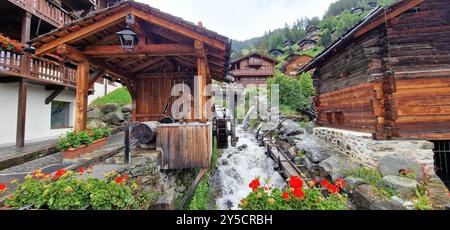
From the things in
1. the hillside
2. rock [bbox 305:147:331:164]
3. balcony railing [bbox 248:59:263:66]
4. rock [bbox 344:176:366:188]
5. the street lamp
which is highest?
the hillside

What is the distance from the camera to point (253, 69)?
30.9 metres

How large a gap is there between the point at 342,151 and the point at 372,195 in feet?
11.2

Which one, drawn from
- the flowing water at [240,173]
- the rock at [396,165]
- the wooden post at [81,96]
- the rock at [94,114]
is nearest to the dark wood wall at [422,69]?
the rock at [396,165]

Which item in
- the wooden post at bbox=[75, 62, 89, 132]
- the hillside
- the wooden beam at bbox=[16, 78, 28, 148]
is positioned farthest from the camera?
the hillside

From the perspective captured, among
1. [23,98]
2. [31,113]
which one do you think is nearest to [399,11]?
[23,98]

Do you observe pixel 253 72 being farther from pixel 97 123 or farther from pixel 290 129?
pixel 97 123

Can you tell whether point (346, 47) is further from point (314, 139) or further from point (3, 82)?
point (3, 82)

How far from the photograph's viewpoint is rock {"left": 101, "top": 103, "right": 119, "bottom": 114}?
1400 cm

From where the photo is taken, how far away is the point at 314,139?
31.2ft

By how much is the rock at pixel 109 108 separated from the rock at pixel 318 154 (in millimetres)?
14644

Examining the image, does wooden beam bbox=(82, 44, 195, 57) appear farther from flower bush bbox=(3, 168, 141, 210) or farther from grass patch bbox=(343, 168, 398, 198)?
grass patch bbox=(343, 168, 398, 198)

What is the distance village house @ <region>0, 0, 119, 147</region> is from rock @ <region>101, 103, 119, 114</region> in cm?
318

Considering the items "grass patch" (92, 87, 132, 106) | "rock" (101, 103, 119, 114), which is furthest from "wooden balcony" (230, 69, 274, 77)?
"rock" (101, 103, 119, 114)

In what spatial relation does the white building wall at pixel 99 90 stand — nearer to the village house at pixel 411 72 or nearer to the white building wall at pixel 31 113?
the white building wall at pixel 31 113
